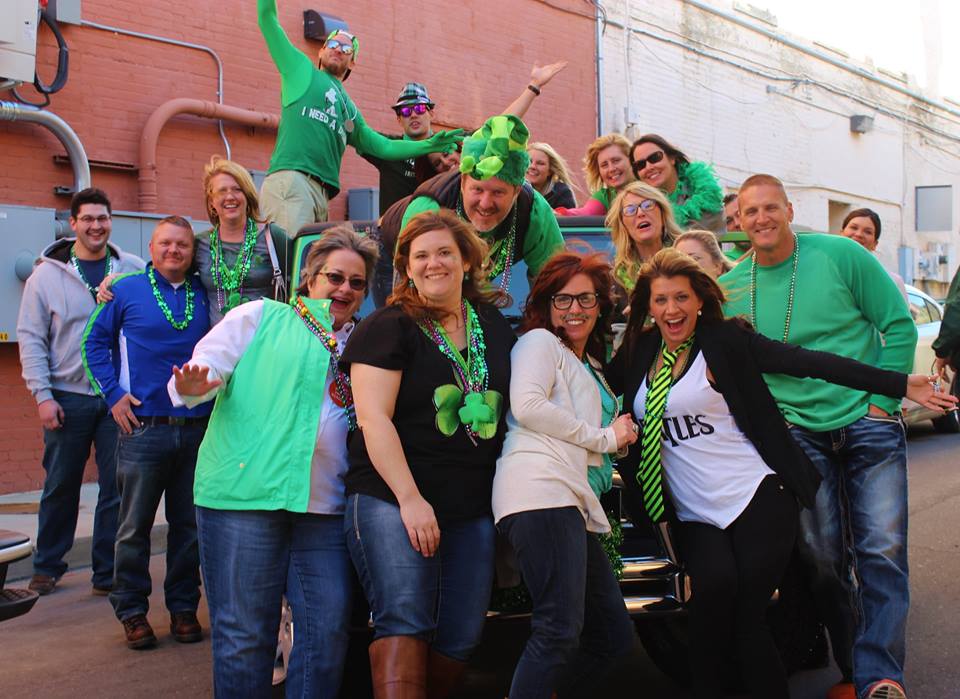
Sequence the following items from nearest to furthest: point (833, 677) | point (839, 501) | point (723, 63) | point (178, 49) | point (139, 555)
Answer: point (839, 501), point (833, 677), point (139, 555), point (178, 49), point (723, 63)

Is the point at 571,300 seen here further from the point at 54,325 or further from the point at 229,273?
the point at 54,325

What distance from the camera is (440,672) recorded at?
128 inches

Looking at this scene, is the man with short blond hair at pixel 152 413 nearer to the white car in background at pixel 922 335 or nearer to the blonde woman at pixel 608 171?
the blonde woman at pixel 608 171

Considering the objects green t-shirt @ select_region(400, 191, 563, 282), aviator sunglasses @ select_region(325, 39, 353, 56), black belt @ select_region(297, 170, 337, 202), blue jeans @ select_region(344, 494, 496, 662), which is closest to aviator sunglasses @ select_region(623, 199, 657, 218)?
green t-shirt @ select_region(400, 191, 563, 282)

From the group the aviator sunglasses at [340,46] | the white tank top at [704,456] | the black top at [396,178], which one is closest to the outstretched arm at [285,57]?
the aviator sunglasses at [340,46]

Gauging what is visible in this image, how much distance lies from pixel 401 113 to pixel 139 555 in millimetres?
3073

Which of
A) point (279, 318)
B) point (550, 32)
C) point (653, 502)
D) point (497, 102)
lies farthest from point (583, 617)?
point (550, 32)

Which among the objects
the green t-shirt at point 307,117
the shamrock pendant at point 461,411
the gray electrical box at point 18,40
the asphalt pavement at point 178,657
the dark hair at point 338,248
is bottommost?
the asphalt pavement at point 178,657

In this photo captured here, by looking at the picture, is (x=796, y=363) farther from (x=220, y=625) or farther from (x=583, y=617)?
(x=220, y=625)

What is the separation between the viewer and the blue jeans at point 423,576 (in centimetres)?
316

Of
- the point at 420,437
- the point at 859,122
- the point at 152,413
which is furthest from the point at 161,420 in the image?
the point at 859,122

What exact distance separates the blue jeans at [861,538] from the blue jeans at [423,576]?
1.45m

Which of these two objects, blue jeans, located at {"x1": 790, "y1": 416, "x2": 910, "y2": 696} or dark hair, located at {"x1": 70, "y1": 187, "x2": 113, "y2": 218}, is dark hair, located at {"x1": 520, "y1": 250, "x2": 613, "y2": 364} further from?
dark hair, located at {"x1": 70, "y1": 187, "x2": 113, "y2": 218}

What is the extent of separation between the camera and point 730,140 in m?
17.6
